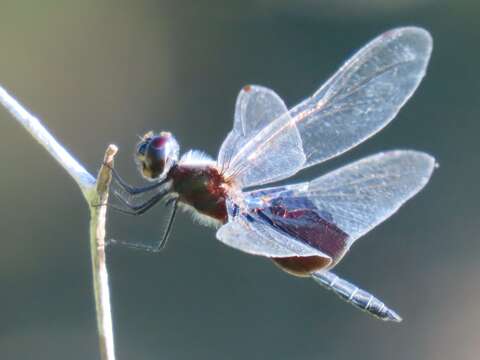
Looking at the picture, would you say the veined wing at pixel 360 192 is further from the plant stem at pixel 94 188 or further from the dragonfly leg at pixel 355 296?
the plant stem at pixel 94 188

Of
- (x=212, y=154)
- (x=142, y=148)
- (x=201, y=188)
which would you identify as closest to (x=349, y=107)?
(x=201, y=188)

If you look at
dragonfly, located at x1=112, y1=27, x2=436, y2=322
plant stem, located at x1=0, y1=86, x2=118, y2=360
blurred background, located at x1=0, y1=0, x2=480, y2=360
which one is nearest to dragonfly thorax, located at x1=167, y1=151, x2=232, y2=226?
dragonfly, located at x1=112, y1=27, x2=436, y2=322

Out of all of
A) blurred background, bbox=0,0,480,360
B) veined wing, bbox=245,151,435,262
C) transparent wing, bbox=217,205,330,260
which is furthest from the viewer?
blurred background, bbox=0,0,480,360

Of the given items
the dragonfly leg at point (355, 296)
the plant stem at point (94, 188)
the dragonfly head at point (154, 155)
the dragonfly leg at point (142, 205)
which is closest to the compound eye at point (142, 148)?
the dragonfly head at point (154, 155)

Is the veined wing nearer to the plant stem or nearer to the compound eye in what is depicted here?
the compound eye

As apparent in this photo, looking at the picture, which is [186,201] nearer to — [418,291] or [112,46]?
[418,291]

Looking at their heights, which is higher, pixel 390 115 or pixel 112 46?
pixel 112 46

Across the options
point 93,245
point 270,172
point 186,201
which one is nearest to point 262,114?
point 270,172
